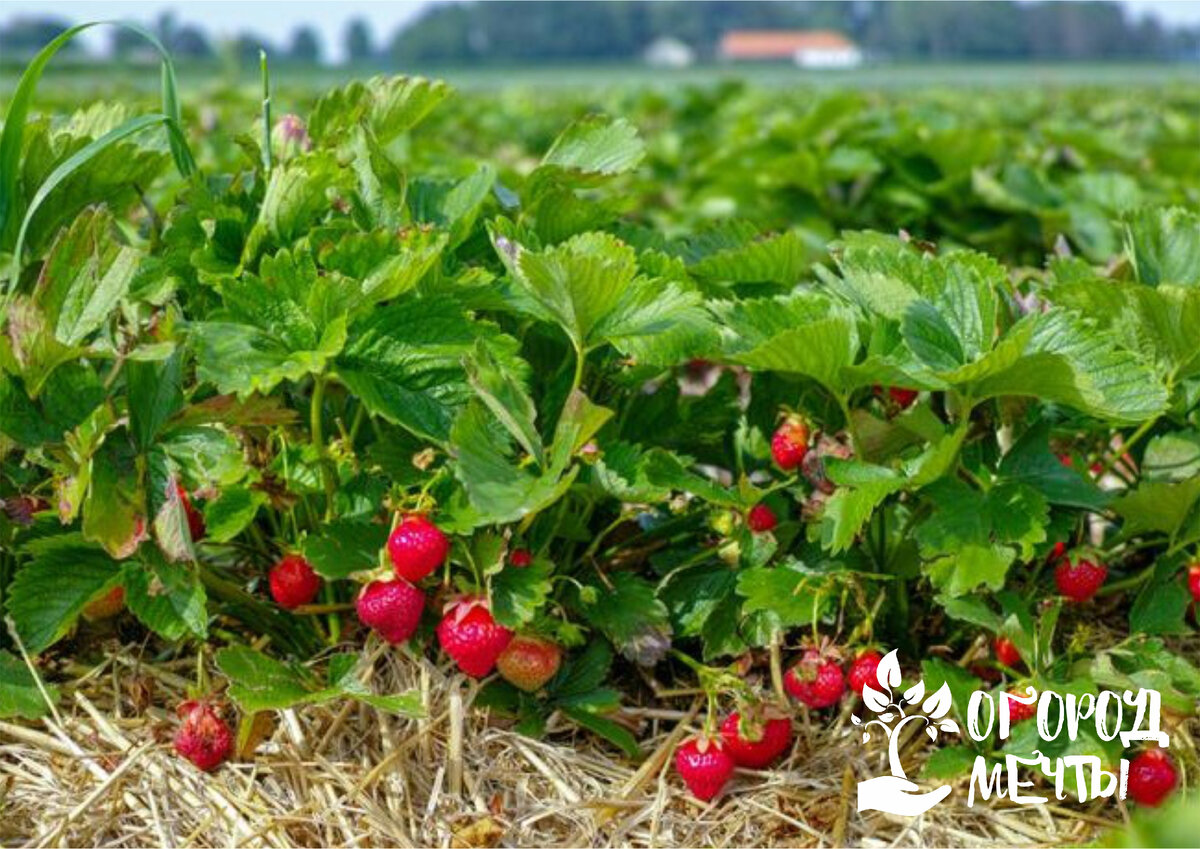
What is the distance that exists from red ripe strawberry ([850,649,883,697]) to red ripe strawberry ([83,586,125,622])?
842 mm

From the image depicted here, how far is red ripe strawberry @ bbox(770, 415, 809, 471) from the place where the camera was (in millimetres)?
1687

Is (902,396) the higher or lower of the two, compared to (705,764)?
higher

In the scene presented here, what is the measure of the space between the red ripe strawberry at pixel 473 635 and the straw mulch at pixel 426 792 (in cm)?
13

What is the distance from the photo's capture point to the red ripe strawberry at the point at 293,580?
5.35 feet

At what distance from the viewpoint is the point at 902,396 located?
1739mm

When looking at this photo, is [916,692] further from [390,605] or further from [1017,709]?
[390,605]

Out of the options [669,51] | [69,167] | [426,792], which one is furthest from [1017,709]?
[669,51]

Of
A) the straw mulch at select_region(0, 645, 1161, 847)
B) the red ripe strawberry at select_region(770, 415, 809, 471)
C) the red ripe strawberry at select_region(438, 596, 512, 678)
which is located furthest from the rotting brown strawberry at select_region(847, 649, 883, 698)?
the red ripe strawberry at select_region(438, 596, 512, 678)

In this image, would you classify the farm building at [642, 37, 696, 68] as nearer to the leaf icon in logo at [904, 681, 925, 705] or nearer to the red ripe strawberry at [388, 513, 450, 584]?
the leaf icon in logo at [904, 681, 925, 705]

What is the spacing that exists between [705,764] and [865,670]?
203mm

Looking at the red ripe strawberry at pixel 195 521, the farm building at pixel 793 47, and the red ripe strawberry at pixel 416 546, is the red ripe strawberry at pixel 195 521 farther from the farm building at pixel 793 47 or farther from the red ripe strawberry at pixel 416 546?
the farm building at pixel 793 47

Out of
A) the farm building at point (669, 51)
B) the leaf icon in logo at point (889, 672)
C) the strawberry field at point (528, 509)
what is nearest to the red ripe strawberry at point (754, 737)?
the strawberry field at point (528, 509)

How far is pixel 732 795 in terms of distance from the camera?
1657mm

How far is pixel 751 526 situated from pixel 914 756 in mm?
321
